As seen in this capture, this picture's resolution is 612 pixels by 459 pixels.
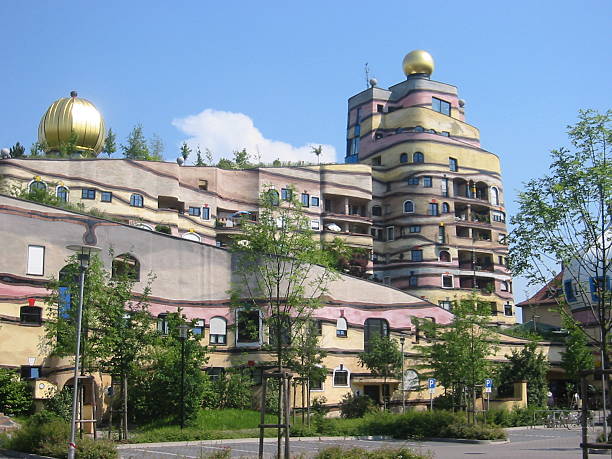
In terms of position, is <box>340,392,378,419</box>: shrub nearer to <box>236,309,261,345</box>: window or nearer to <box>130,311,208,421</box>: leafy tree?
<box>236,309,261,345</box>: window

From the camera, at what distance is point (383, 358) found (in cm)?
3747

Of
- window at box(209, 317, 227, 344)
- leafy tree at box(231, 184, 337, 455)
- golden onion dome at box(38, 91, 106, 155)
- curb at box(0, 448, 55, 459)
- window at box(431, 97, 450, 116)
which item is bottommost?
curb at box(0, 448, 55, 459)

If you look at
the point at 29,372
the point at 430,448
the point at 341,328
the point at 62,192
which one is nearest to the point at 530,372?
the point at 341,328

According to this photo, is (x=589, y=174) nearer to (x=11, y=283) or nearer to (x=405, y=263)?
(x=11, y=283)

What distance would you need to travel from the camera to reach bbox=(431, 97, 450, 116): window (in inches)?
2502

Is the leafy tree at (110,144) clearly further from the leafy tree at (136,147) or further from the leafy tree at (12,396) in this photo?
the leafy tree at (12,396)

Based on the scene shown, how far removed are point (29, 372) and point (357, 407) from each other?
14913 mm

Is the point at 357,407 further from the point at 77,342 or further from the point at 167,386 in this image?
the point at 77,342

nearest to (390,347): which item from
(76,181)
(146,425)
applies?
(146,425)

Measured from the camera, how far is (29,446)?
18969 mm

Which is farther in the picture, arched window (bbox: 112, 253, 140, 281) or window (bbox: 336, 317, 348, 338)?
window (bbox: 336, 317, 348, 338)

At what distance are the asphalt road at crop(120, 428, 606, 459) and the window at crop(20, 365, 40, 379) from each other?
8.29m

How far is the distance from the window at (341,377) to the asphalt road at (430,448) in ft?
28.7

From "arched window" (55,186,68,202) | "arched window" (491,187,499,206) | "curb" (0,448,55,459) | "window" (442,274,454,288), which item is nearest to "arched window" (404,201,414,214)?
"window" (442,274,454,288)
